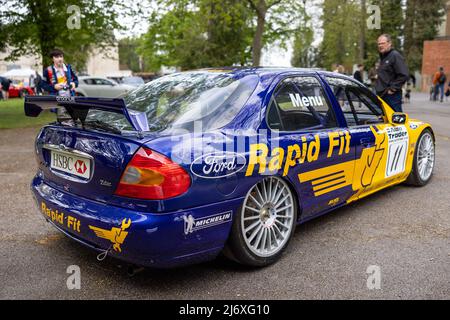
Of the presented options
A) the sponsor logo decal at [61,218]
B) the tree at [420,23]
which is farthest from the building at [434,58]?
the sponsor logo decal at [61,218]

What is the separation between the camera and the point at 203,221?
2.66m

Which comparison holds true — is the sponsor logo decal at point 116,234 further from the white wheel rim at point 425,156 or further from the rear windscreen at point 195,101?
the white wheel rim at point 425,156

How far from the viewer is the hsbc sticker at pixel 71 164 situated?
9.25ft

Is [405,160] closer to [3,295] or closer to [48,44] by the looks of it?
[3,295]

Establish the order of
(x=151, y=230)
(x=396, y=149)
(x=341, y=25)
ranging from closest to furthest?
(x=151, y=230) < (x=396, y=149) < (x=341, y=25)

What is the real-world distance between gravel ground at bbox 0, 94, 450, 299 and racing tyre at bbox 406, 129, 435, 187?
671 millimetres

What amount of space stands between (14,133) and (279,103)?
903 cm

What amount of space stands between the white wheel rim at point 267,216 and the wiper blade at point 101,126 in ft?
3.14

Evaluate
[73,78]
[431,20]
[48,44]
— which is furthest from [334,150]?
[431,20]

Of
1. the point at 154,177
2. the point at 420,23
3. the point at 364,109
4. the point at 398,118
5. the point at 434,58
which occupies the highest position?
the point at 420,23

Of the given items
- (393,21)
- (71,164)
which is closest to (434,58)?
(393,21)

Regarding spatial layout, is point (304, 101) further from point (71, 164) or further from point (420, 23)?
point (420, 23)

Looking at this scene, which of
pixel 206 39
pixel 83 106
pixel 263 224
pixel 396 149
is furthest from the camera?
pixel 206 39

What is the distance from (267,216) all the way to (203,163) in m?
0.79
